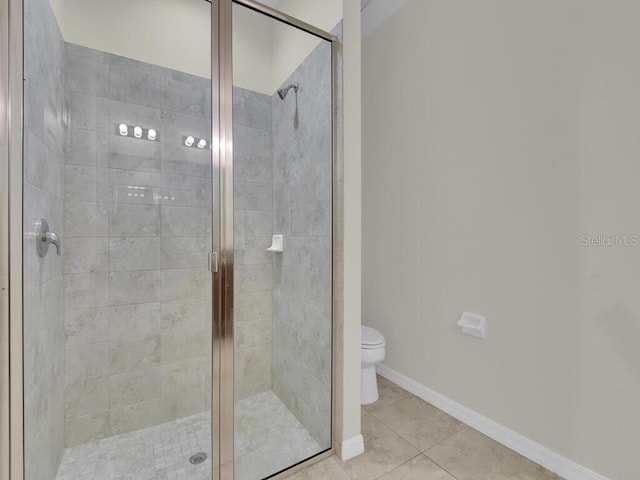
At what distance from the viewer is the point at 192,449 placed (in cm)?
153

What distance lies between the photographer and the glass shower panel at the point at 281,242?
1.53m

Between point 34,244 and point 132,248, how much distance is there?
0.64m

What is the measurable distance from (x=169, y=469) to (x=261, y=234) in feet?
4.05

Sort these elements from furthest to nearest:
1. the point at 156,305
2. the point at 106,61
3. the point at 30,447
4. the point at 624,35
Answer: the point at 156,305, the point at 106,61, the point at 624,35, the point at 30,447

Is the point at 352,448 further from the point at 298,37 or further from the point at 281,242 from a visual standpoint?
the point at 298,37

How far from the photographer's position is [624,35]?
126cm

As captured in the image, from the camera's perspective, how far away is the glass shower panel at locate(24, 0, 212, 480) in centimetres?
149

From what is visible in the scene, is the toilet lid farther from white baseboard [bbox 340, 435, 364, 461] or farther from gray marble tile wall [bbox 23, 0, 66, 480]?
gray marble tile wall [bbox 23, 0, 66, 480]

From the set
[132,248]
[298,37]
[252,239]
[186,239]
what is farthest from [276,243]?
[298,37]

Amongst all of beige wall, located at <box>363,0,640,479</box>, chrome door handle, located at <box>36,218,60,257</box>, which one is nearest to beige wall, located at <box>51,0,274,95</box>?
chrome door handle, located at <box>36,218,60,257</box>

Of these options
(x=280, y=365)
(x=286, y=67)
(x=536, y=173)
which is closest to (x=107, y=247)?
(x=280, y=365)

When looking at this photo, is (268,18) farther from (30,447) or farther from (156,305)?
(30,447)

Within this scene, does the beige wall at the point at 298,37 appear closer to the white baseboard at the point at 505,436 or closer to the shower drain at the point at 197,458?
the shower drain at the point at 197,458
